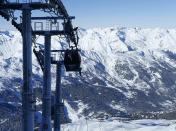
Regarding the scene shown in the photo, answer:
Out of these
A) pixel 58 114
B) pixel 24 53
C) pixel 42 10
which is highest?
pixel 42 10

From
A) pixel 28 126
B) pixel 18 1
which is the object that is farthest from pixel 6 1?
pixel 28 126

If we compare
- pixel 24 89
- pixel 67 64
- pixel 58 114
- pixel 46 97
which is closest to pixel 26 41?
pixel 24 89

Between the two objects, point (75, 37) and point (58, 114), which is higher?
point (75, 37)

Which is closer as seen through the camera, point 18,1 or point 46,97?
point 18,1

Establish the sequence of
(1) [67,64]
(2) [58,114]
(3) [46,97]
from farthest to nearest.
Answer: (2) [58,114] → (1) [67,64] → (3) [46,97]

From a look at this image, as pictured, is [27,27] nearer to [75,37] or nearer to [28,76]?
[28,76]

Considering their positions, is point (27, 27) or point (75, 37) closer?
point (27, 27)

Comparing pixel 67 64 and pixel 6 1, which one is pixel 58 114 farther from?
pixel 6 1

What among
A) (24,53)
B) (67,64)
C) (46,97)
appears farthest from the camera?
(67,64)

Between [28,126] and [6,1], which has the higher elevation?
[6,1]
